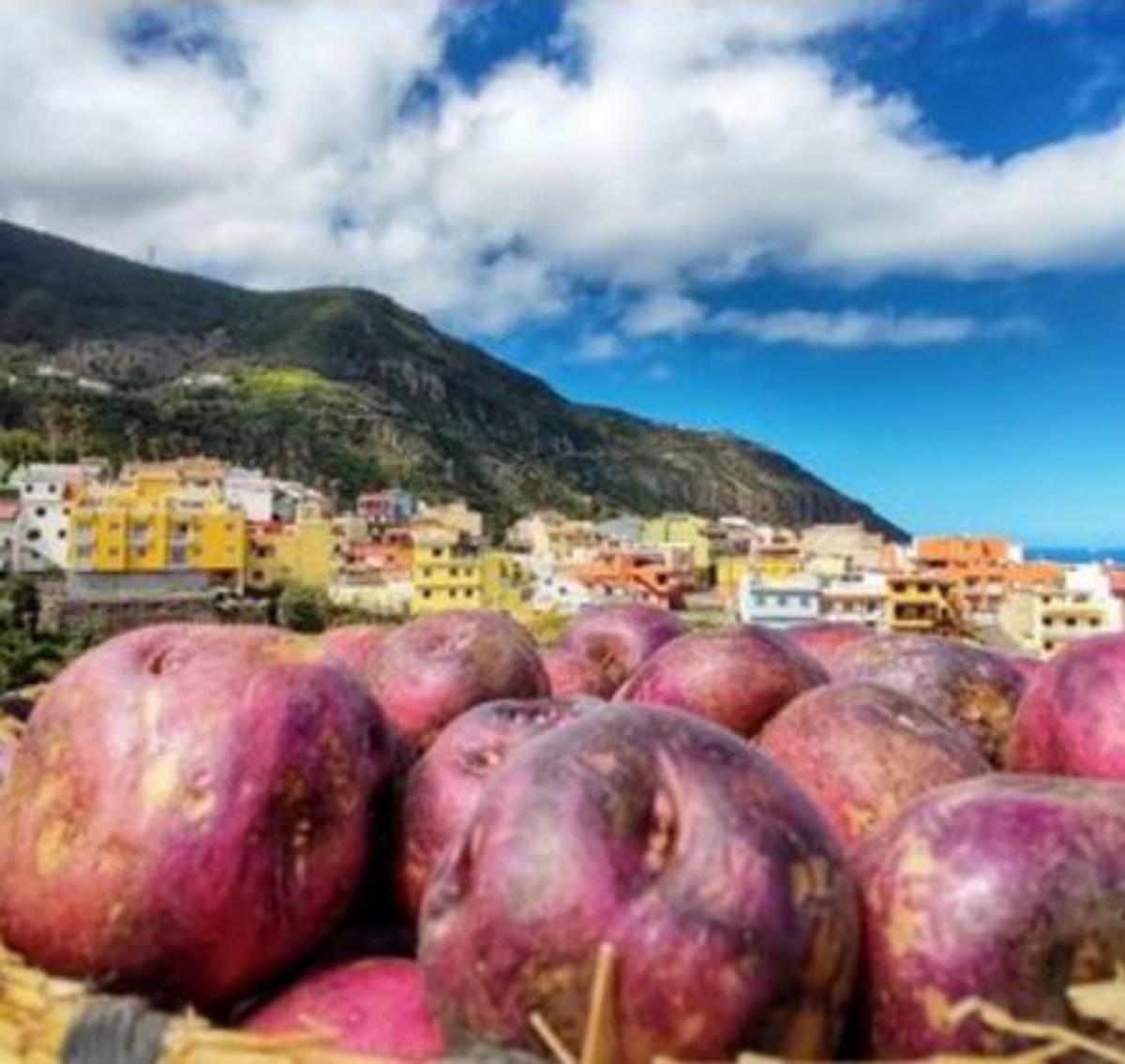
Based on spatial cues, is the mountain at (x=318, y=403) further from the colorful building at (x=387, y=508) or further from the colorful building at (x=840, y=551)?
the colorful building at (x=840, y=551)

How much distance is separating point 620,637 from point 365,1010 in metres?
2.08

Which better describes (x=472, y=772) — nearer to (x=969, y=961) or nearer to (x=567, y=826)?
(x=567, y=826)

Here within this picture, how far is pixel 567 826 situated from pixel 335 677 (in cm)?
58

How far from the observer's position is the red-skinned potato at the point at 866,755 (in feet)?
7.36

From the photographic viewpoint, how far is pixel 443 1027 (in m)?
1.66

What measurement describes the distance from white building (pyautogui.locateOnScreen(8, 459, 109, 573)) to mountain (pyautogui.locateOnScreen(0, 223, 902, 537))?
20.9 metres

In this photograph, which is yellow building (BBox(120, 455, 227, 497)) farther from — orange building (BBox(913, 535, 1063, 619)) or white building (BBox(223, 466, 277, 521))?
orange building (BBox(913, 535, 1063, 619))

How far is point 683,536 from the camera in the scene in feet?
298

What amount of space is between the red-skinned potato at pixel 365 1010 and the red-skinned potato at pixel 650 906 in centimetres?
13

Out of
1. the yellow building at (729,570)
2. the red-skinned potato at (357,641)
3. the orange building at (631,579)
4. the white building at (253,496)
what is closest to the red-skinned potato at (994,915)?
the red-skinned potato at (357,641)

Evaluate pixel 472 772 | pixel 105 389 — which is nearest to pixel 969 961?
pixel 472 772

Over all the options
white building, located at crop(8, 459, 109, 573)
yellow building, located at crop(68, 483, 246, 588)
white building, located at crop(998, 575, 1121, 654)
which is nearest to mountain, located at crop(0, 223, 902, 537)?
white building, located at crop(8, 459, 109, 573)

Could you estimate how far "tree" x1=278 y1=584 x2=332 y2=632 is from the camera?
5172cm

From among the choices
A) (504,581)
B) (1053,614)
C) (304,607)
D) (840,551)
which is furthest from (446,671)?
(840,551)
